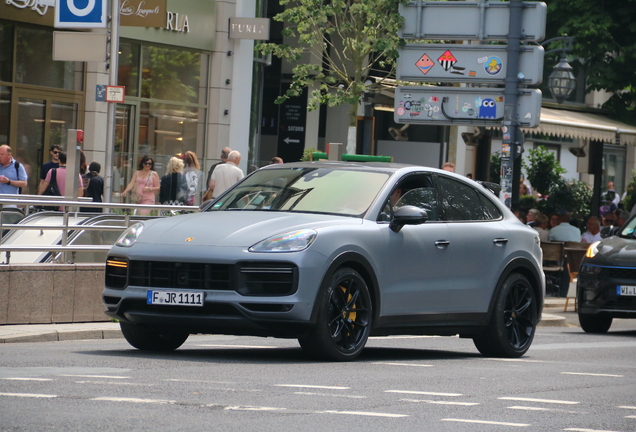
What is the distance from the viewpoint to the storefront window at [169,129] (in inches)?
1007

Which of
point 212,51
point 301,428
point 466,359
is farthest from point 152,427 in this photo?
point 212,51

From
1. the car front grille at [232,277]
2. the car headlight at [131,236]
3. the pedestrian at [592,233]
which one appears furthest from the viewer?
the pedestrian at [592,233]

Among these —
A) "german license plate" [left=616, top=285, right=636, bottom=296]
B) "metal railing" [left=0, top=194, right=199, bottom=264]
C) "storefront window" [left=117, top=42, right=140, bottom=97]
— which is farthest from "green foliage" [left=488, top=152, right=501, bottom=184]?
"metal railing" [left=0, top=194, right=199, bottom=264]

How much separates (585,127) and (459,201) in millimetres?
17364

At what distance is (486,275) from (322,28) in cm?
1512

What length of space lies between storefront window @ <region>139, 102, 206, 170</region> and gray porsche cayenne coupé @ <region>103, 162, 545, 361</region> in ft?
49.9

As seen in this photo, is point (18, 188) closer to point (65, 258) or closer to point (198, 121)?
point (65, 258)

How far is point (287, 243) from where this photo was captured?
884cm

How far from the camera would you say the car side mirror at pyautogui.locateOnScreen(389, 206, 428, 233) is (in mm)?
9602

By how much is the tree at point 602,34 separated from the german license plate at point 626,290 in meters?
12.0

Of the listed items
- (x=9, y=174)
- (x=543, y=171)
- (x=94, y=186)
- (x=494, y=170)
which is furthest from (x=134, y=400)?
(x=494, y=170)

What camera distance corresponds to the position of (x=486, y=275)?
10.7m

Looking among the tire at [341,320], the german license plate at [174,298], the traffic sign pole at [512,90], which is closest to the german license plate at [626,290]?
the traffic sign pole at [512,90]

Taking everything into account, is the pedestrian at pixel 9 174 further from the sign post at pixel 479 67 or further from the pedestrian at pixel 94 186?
the sign post at pixel 479 67
